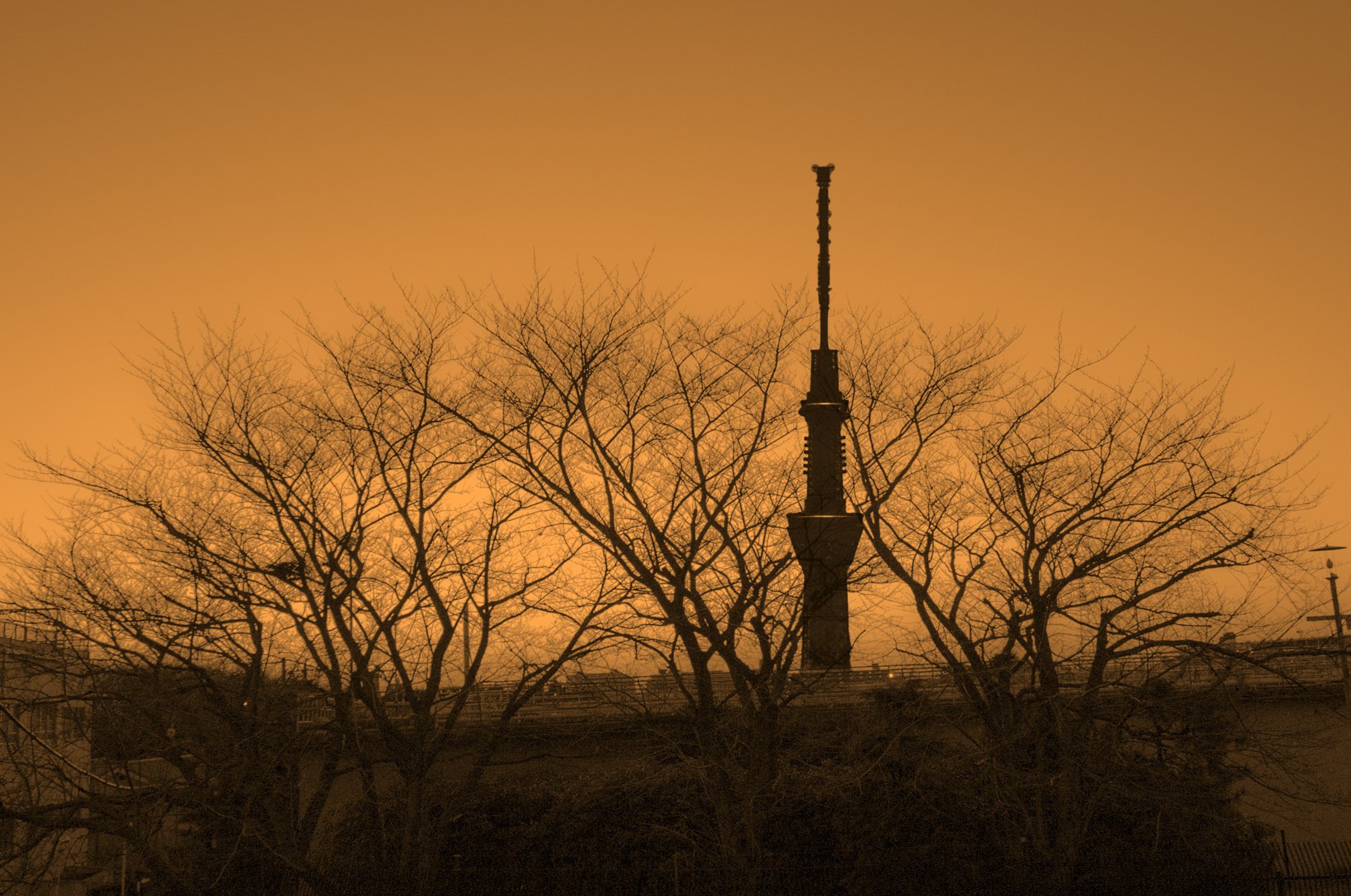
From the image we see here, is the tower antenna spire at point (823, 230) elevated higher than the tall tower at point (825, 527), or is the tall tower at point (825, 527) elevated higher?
the tower antenna spire at point (823, 230)

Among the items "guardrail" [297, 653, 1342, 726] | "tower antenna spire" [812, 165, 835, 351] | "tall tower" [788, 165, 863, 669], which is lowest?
"guardrail" [297, 653, 1342, 726]

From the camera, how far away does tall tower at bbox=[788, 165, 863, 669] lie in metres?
13.0

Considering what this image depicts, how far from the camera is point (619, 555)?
40.4 feet

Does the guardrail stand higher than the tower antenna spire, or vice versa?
the tower antenna spire

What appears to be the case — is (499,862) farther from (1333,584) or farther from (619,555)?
(1333,584)

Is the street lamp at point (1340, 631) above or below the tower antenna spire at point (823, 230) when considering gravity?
below

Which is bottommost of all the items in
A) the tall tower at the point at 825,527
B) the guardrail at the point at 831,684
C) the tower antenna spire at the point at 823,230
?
the guardrail at the point at 831,684

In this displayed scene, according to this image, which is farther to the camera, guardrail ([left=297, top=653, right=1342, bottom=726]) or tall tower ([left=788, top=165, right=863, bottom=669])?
tall tower ([left=788, top=165, right=863, bottom=669])

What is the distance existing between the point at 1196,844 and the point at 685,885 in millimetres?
6697

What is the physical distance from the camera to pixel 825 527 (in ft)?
46.1

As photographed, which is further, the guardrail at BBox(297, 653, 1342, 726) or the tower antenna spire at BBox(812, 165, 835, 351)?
the tower antenna spire at BBox(812, 165, 835, 351)

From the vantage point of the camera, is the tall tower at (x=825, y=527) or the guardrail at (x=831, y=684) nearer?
Answer: the guardrail at (x=831, y=684)

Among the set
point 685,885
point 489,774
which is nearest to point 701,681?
point 685,885

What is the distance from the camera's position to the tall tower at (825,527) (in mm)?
12992
